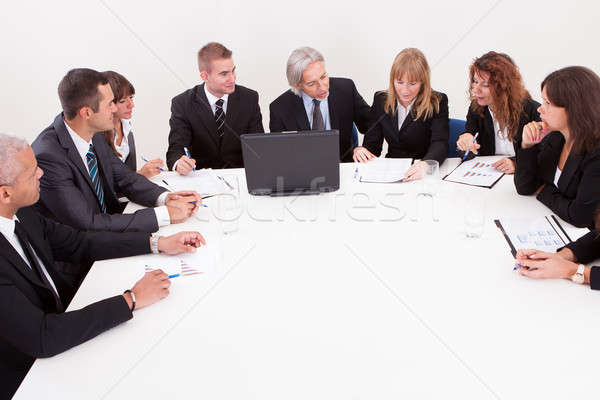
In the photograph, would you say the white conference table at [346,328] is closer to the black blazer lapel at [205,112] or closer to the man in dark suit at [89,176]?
the man in dark suit at [89,176]

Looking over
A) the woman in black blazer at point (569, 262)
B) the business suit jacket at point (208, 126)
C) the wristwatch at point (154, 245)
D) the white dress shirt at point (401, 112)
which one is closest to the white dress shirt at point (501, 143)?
the white dress shirt at point (401, 112)

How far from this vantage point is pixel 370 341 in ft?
4.31

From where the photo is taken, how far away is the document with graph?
236 centimetres

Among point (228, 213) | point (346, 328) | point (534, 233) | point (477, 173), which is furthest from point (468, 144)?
point (346, 328)

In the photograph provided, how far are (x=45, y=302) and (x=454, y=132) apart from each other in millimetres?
2452

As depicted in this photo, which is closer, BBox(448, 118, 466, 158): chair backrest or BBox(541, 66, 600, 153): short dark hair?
BBox(541, 66, 600, 153): short dark hair

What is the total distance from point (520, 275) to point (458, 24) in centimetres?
311

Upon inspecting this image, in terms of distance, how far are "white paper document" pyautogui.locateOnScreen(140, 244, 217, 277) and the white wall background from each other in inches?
110

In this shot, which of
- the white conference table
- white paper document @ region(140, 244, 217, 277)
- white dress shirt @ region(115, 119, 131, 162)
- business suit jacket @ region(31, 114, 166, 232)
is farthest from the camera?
white dress shirt @ region(115, 119, 131, 162)

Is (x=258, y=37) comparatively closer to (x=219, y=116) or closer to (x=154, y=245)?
(x=219, y=116)

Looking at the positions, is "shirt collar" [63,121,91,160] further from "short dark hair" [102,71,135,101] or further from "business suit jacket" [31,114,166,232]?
"short dark hair" [102,71,135,101]

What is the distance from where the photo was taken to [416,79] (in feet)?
9.26

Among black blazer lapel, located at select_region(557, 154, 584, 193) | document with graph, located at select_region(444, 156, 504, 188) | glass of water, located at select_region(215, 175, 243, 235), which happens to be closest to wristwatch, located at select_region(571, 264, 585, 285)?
black blazer lapel, located at select_region(557, 154, 584, 193)

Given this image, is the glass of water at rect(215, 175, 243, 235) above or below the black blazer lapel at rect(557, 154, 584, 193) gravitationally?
below
